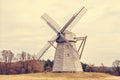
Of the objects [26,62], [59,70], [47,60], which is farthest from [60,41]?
[47,60]

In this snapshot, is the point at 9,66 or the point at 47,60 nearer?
the point at 9,66

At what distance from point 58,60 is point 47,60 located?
4816 centimetres

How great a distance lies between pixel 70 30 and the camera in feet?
238

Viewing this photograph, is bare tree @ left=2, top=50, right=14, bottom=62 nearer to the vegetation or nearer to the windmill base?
the vegetation

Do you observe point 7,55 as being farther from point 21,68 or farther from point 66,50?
point 66,50

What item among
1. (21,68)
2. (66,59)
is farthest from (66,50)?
(21,68)

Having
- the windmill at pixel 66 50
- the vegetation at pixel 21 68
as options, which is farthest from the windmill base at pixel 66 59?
the vegetation at pixel 21 68

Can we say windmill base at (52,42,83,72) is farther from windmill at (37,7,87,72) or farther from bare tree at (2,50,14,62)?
bare tree at (2,50,14,62)

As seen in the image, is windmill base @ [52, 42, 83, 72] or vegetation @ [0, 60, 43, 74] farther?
vegetation @ [0, 60, 43, 74]

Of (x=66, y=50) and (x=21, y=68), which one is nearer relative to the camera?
(x=66, y=50)

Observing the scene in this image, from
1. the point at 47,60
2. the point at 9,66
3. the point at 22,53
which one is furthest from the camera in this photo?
the point at 22,53

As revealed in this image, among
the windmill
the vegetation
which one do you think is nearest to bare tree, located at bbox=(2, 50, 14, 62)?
the vegetation

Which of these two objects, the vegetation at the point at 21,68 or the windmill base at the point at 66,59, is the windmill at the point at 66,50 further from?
the vegetation at the point at 21,68

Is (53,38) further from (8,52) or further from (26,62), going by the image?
(8,52)
